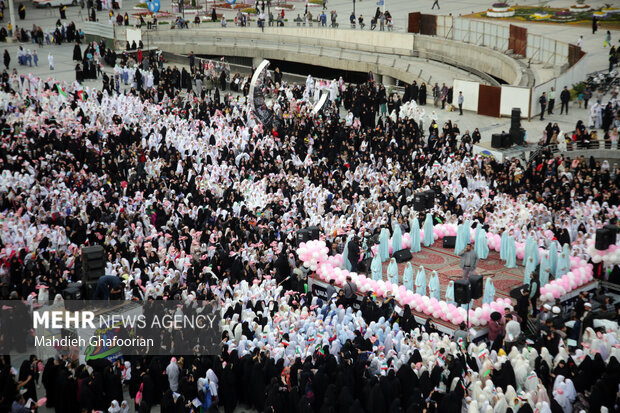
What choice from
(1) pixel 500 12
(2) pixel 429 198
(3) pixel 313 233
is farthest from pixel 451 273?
(1) pixel 500 12

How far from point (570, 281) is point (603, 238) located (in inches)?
54.8

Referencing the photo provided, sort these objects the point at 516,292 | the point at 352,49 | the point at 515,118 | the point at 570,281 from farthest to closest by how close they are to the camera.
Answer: the point at 352,49
the point at 515,118
the point at 570,281
the point at 516,292

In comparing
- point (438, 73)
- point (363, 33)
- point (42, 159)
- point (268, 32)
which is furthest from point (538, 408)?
point (268, 32)

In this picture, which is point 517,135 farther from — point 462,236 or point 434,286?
point 434,286

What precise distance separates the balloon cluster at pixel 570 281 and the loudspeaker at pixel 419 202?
183 inches

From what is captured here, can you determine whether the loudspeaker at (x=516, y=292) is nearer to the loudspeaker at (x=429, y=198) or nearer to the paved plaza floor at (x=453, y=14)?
the loudspeaker at (x=429, y=198)

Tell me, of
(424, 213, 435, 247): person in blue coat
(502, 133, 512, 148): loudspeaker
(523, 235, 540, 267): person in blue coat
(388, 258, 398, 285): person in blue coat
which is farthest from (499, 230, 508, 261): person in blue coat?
(502, 133, 512, 148): loudspeaker

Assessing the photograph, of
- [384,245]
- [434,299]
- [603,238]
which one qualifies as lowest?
[434,299]

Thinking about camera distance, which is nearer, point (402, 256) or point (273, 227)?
point (402, 256)

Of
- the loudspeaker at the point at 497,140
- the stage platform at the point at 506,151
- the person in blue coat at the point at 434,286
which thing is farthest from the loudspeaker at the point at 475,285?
the loudspeaker at the point at 497,140

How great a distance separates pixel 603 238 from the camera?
1838cm

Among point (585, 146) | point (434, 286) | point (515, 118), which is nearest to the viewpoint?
point (434, 286)

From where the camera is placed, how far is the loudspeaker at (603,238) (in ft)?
60.1

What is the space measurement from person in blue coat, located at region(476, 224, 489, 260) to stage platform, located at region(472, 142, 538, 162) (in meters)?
7.44
